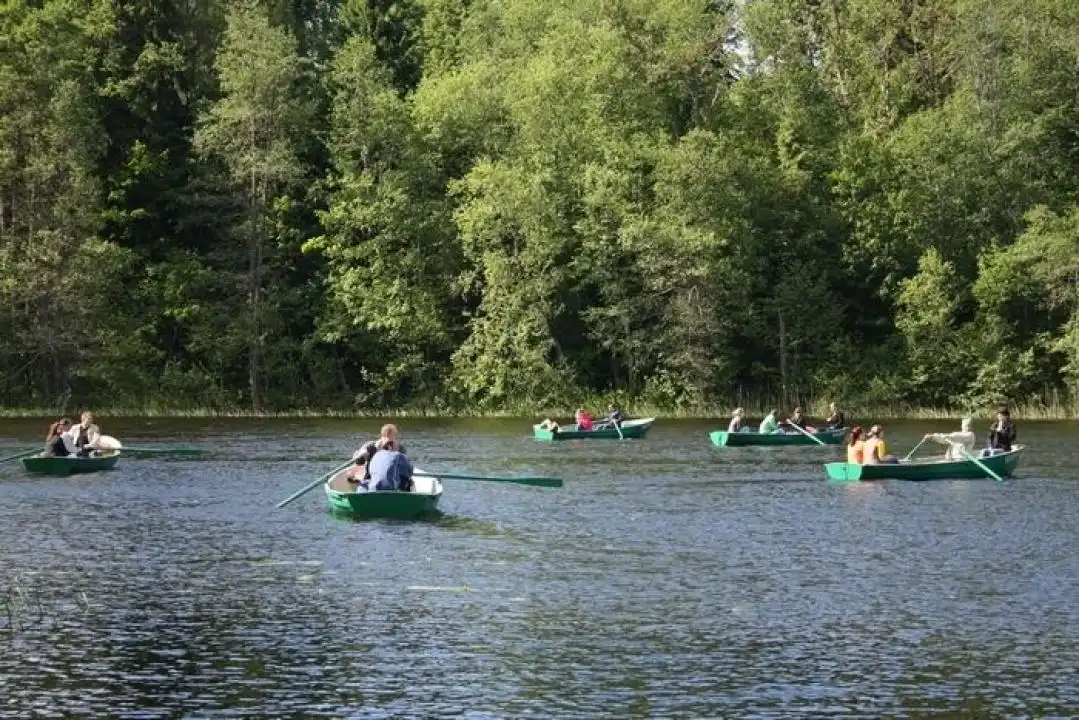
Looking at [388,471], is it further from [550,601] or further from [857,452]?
[857,452]

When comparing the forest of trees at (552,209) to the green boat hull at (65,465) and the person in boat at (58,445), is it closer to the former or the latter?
the person in boat at (58,445)

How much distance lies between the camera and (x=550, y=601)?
74.8 ft

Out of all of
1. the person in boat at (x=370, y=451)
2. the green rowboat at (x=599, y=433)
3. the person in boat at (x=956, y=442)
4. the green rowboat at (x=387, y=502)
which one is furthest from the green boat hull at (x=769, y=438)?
the green rowboat at (x=387, y=502)

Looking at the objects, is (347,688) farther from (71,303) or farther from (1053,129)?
(1053,129)

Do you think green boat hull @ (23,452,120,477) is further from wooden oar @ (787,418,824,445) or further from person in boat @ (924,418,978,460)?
wooden oar @ (787,418,824,445)

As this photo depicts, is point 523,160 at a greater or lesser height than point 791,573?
greater

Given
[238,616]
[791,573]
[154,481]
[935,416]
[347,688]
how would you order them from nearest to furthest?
[347,688]
[238,616]
[791,573]
[154,481]
[935,416]

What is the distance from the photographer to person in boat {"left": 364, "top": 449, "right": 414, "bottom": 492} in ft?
103

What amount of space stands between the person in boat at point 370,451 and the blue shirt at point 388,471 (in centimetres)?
17

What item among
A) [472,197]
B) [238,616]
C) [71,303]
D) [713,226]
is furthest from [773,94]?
[238,616]

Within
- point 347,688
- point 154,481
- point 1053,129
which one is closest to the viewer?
point 347,688

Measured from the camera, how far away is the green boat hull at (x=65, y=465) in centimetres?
4091

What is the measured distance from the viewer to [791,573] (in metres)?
25.1

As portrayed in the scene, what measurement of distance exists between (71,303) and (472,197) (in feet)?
Result: 56.3
